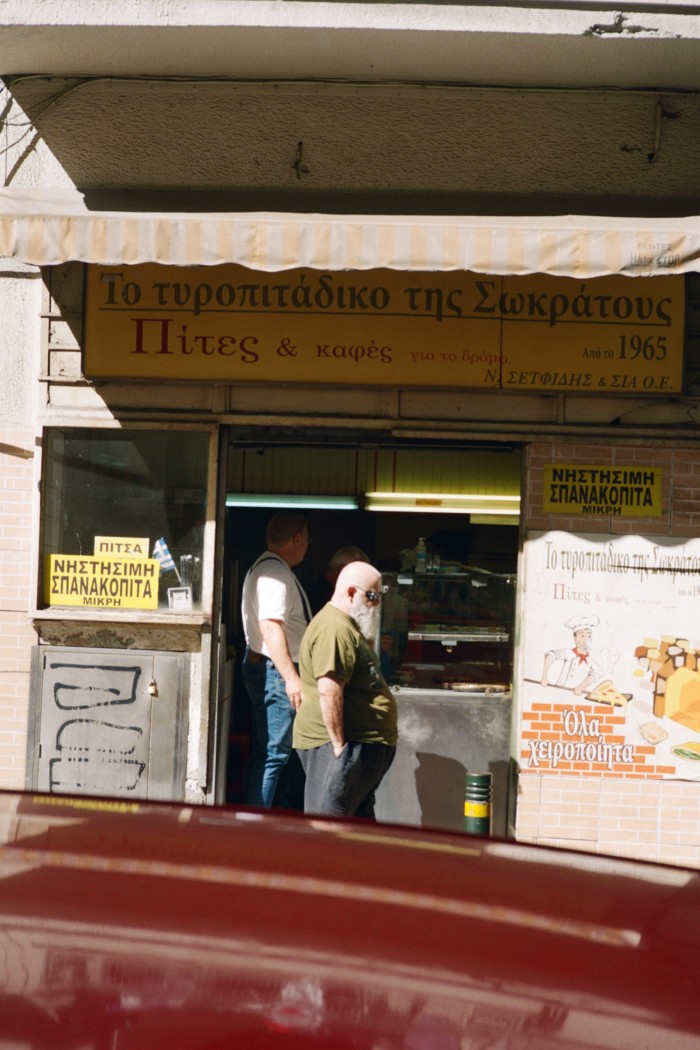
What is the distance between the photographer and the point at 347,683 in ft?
17.8

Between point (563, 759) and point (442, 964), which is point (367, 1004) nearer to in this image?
point (442, 964)

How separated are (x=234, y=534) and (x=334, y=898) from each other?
6.25 meters

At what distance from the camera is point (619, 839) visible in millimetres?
6199

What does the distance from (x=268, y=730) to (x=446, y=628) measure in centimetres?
132

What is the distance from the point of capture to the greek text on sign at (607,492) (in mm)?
6250

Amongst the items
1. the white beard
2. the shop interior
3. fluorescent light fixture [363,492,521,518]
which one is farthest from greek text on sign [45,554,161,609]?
fluorescent light fixture [363,492,521,518]

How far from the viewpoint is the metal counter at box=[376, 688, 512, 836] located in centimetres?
649

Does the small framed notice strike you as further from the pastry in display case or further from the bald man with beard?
the pastry in display case

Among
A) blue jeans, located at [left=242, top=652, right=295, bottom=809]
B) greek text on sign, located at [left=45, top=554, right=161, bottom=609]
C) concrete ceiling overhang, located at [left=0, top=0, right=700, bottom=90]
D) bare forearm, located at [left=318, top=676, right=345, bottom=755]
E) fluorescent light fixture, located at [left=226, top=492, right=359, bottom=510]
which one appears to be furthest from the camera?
fluorescent light fixture, located at [left=226, top=492, right=359, bottom=510]

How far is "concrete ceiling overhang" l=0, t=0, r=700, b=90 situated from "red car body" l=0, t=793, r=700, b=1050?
15.3ft

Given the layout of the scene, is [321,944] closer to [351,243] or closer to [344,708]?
[344,708]

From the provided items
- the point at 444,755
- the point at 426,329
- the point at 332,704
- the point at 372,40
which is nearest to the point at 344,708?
the point at 332,704

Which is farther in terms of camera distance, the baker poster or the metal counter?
the metal counter

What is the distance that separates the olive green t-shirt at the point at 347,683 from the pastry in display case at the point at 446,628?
120 centimetres
